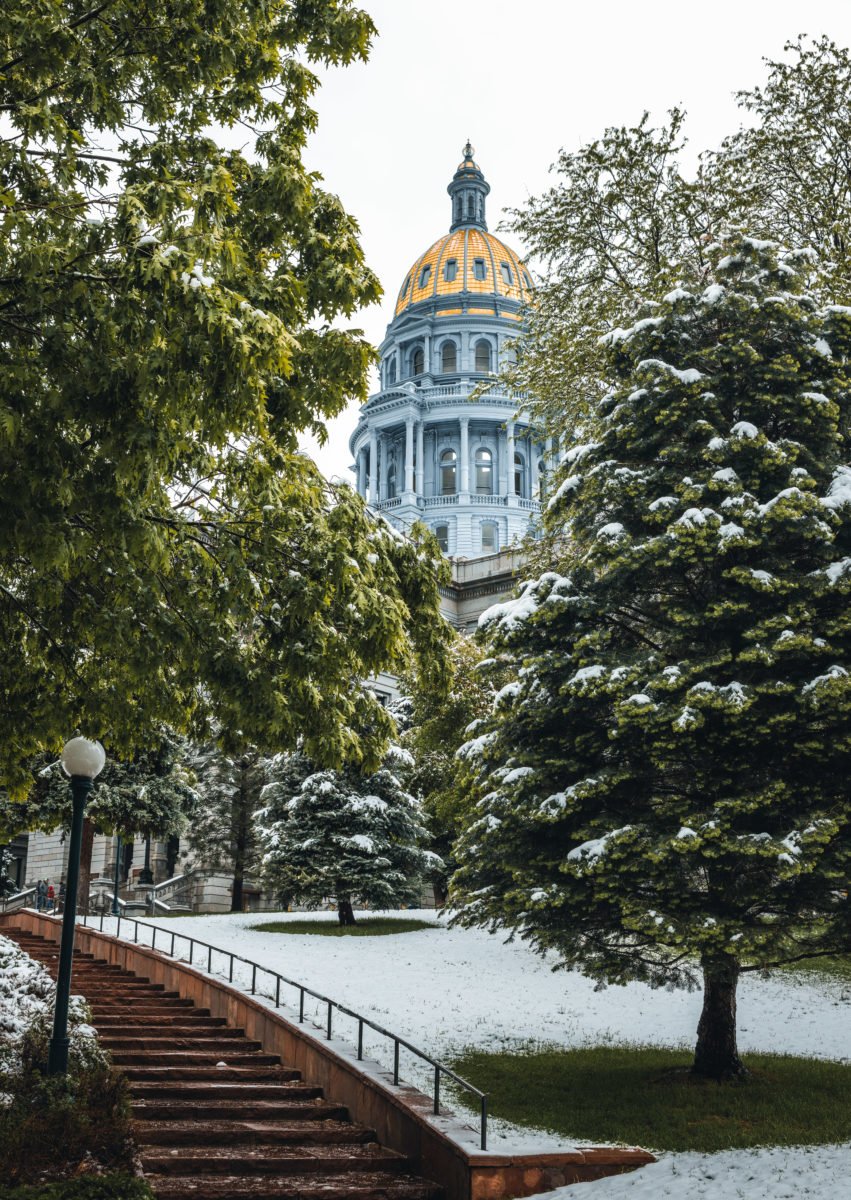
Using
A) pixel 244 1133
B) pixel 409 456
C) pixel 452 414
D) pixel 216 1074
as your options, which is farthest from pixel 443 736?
pixel 452 414

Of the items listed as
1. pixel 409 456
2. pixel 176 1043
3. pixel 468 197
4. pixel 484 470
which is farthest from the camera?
pixel 468 197

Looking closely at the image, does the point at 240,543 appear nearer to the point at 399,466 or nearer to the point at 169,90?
the point at 169,90

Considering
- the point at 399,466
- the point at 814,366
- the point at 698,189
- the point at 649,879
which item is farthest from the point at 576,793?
the point at 399,466

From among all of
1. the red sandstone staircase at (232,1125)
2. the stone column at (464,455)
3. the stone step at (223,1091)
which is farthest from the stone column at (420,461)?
the stone step at (223,1091)

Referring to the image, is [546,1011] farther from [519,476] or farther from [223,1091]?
[519,476]

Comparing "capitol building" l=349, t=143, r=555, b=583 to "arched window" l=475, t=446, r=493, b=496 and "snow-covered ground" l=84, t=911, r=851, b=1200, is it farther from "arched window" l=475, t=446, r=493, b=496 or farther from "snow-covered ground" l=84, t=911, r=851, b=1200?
"snow-covered ground" l=84, t=911, r=851, b=1200

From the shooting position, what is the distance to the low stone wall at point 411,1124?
35.1 feet

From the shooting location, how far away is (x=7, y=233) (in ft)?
29.4

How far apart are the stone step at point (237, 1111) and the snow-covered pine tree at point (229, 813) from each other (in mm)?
28152

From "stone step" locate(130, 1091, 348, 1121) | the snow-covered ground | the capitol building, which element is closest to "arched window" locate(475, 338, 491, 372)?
the capitol building

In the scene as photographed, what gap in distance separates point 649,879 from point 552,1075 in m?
4.01

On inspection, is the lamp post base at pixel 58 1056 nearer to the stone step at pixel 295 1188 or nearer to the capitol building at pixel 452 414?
Result: the stone step at pixel 295 1188

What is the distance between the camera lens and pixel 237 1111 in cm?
1352

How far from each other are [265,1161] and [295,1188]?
88 cm
